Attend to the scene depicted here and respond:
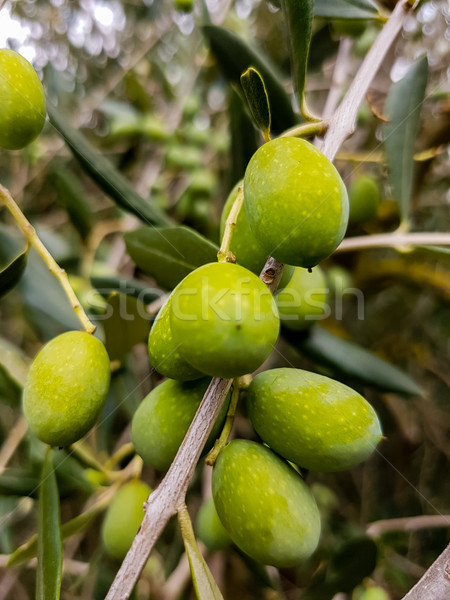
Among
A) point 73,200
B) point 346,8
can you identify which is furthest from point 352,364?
point 73,200

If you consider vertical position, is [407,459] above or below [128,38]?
below

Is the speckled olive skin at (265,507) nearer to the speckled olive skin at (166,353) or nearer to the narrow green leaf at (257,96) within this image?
the speckled olive skin at (166,353)

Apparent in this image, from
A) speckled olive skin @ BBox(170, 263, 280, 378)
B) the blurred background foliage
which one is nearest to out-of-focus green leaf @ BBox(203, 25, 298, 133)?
the blurred background foliage

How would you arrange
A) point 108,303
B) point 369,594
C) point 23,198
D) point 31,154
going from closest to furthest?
1. point 108,303
2. point 369,594
3. point 31,154
4. point 23,198

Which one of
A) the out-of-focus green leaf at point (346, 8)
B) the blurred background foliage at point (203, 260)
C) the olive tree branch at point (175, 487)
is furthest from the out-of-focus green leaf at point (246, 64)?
the olive tree branch at point (175, 487)

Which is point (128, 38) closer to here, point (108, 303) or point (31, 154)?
point (31, 154)

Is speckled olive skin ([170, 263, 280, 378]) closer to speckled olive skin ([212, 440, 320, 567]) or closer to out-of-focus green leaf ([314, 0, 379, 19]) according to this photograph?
speckled olive skin ([212, 440, 320, 567])

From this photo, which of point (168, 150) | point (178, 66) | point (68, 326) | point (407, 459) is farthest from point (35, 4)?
point (407, 459)
